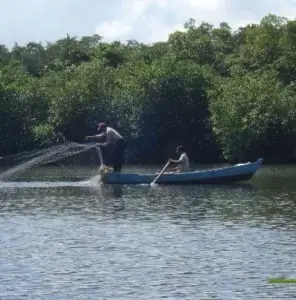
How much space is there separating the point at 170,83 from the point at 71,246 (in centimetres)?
4673

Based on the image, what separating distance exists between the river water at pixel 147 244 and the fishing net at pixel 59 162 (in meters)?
3.75

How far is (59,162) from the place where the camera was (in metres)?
54.0

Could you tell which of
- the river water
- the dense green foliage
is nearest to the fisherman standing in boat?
the river water

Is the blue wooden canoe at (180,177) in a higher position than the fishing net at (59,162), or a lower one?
lower

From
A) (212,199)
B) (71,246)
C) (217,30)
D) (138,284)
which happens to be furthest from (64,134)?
(138,284)

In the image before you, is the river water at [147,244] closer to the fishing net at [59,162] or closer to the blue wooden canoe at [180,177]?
the blue wooden canoe at [180,177]

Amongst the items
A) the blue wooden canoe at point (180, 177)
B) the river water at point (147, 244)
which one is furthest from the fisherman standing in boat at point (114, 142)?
the river water at point (147, 244)

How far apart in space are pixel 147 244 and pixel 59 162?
30507 millimetres

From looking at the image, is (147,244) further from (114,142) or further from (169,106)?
(169,106)

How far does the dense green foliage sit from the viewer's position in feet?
214

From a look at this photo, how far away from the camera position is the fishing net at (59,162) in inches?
1681

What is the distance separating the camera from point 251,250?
74.6ft

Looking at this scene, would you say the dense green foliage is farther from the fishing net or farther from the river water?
the river water

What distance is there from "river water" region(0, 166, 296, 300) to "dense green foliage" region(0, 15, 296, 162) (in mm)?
26498
